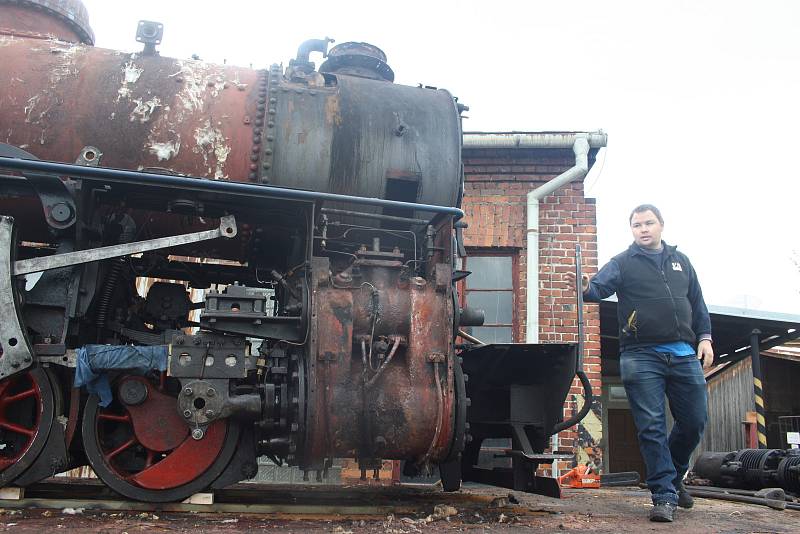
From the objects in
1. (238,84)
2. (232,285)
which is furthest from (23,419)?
(238,84)

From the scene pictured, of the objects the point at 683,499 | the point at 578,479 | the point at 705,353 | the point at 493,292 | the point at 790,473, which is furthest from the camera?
the point at 493,292

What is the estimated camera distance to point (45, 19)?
15.3ft

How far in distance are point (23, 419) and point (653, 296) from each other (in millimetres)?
3743

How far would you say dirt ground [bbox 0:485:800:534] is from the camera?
10.8ft

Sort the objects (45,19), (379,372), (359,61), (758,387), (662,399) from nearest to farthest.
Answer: (379,372) < (662,399) < (45,19) < (359,61) < (758,387)

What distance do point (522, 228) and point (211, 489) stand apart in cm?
488

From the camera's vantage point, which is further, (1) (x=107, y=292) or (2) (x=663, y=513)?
(1) (x=107, y=292)

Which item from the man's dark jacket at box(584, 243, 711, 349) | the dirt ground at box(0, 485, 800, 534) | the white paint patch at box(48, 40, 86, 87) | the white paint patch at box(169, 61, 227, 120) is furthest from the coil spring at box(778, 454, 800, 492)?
the white paint patch at box(48, 40, 86, 87)

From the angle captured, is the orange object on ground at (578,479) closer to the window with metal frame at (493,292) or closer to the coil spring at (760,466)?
the coil spring at (760,466)

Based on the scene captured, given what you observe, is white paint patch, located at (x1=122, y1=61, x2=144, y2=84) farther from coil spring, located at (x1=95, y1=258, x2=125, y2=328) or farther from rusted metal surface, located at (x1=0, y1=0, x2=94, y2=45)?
coil spring, located at (x1=95, y1=258, x2=125, y2=328)

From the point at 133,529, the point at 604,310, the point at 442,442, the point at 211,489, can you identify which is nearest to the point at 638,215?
the point at 442,442

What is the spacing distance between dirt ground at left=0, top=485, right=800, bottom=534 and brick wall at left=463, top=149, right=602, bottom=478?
296 centimetres

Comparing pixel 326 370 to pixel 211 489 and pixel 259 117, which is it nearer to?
pixel 211 489

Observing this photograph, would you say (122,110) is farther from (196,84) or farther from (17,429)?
(17,429)
